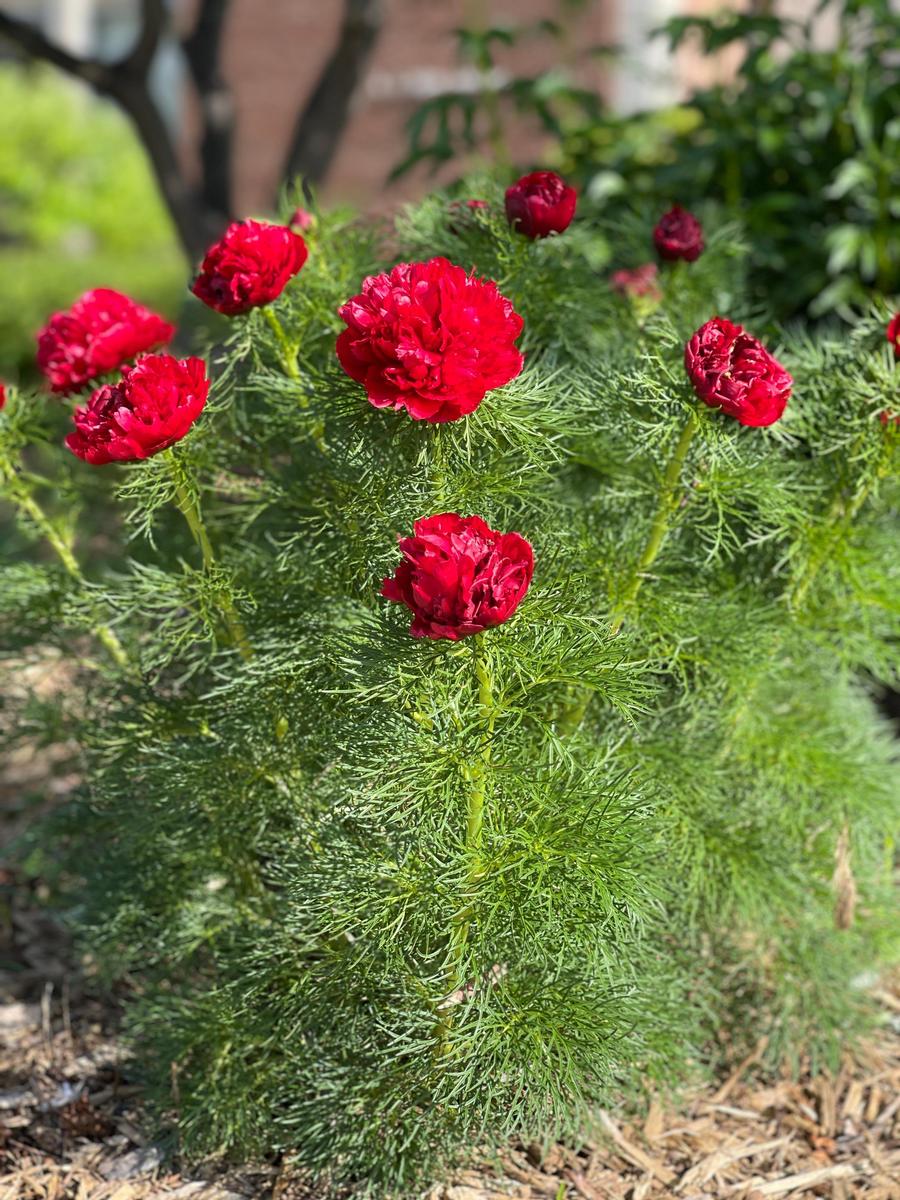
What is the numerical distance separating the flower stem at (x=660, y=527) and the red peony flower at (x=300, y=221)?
0.81 m

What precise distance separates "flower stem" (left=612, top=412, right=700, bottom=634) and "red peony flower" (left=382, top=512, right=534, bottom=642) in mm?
417

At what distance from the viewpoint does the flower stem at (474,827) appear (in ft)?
5.57

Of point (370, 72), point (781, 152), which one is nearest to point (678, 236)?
point (781, 152)

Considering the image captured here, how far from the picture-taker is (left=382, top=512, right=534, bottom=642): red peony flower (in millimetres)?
1456

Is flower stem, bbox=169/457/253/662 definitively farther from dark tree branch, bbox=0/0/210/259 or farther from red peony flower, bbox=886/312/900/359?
dark tree branch, bbox=0/0/210/259

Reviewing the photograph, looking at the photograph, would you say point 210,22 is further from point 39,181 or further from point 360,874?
point 39,181

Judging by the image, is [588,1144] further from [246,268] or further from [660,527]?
[246,268]

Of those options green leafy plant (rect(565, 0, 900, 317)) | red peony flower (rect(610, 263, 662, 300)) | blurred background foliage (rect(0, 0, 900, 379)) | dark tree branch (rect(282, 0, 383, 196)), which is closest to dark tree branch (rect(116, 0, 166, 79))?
dark tree branch (rect(282, 0, 383, 196))

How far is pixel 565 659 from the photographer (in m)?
1.74

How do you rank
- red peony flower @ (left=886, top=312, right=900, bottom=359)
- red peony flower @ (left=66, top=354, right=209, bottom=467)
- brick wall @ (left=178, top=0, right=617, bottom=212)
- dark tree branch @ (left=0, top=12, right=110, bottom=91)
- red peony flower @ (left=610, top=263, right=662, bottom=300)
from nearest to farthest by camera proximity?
red peony flower @ (left=66, top=354, right=209, bottom=467) < red peony flower @ (left=886, top=312, right=900, bottom=359) < red peony flower @ (left=610, top=263, right=662, bottom=300) < dark tree branch @ (left=0, top=12, right=110, bottom=91) < brick wall @ (left=178, top=0, right=617, bottom=212)

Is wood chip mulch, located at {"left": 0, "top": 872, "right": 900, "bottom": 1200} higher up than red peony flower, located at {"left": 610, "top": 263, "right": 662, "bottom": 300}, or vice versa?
red peony flower, located at {"left": 610, "top": 263, "right": 662, "bottom": 300}

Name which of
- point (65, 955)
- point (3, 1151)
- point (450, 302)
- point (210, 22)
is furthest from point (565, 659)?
point (210, 22)

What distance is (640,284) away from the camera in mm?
2480

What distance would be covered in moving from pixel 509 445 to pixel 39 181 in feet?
41.2
